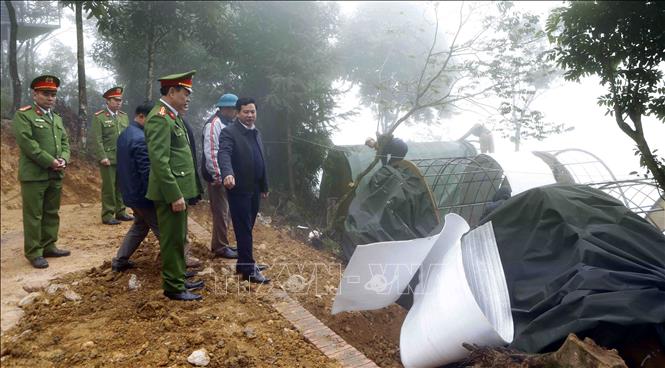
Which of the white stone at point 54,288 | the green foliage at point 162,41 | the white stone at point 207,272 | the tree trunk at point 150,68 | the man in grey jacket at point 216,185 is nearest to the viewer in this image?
the white stone at point 54,288

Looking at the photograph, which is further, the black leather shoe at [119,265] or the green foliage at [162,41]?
the green foliage at [162,41]

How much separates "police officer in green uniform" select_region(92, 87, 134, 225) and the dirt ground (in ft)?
1.34

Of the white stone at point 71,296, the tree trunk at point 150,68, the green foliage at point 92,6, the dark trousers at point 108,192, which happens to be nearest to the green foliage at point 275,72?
the tree trunk at point 150,68

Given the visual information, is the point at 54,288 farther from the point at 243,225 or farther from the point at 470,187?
the point at 470,187

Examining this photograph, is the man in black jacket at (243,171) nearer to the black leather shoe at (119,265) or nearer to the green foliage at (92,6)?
the black leather shoe at (119,265)

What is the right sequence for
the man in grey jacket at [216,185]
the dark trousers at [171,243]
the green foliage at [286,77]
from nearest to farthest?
1. the dark trousers at [171,243]
2. the man in grey jacket at [216,185]
3. the green foliage at [286,77]

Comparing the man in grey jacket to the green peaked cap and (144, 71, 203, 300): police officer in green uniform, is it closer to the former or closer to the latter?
(144, 71, 203, 300): police officer in green uniform

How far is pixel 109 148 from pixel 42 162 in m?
1.78

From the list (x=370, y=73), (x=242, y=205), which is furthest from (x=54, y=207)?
(x=370, y=73)

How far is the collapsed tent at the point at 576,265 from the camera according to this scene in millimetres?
2660

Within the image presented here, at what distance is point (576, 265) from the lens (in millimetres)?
3010

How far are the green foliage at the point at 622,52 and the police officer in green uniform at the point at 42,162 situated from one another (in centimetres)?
390

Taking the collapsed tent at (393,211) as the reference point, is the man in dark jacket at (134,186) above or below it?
above

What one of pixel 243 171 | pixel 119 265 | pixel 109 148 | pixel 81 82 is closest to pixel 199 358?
pixel 119 265
